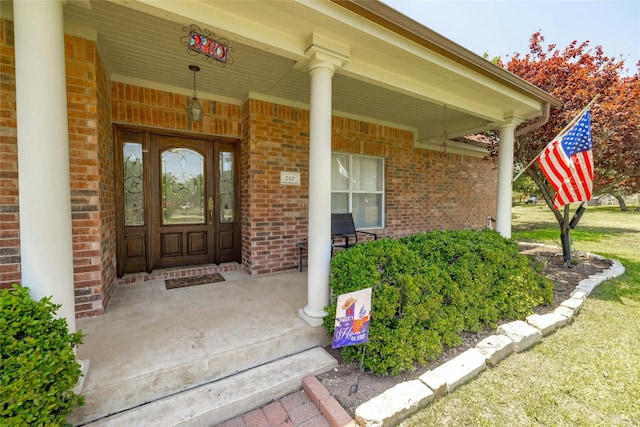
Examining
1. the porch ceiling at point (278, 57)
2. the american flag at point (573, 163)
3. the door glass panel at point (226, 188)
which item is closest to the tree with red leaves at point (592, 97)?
the porch ceiling at point (278, 57)

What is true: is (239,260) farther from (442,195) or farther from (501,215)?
(442,195)

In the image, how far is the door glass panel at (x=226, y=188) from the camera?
447 centimetres

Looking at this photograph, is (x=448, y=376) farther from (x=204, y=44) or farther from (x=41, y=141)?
(x=204, y=44)

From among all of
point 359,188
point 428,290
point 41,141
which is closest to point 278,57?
point 41,141

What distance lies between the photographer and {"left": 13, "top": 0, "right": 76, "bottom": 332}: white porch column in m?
1.63

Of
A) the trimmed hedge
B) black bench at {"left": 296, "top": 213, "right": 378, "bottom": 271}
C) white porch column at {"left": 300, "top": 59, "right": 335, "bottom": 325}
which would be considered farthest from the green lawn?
black bench at {"left": 296, "top": 213, "right": 378, "bottom": 271}

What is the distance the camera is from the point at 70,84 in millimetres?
2551

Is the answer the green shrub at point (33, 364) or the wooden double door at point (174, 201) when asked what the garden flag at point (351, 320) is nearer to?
the green shrub at point (33, 364)

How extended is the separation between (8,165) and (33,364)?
6.44 feet

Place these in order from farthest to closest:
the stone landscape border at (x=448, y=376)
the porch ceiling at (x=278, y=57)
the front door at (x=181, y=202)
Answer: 1. the front door at (x=181, y=202)
2. the porch ceiling at (x=278, y=57)
3. the stone landscape border at (x=448, y=376)

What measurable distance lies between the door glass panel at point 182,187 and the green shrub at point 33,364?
103 inches

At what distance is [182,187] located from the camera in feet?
13.7

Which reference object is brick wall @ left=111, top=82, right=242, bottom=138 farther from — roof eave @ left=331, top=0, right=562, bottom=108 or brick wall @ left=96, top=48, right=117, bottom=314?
roof eave @ left=331, top=0, right=562, bottom=108

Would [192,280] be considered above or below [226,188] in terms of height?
below
